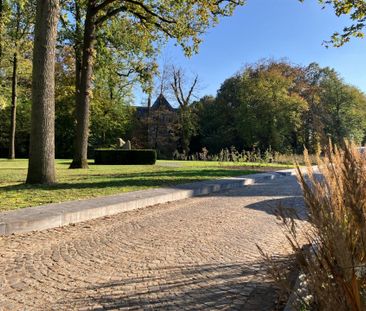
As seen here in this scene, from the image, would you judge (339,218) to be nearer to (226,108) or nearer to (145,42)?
(145,42)

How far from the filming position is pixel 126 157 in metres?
26.6

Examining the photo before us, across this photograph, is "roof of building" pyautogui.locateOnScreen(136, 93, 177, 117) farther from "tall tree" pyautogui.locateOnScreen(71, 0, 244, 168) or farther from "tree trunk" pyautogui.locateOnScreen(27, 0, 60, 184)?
"tree trunk" pyautogui.locateOnScreen(27, 0, 60, 184)

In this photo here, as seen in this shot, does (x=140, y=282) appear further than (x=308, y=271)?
Yes

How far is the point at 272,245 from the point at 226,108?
4788 centimetres

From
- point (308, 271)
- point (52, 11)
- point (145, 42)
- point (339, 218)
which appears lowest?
point (308, 271)

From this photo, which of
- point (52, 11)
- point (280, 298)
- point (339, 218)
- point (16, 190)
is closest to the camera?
point (339, 218)

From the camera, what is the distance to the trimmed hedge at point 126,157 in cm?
2638

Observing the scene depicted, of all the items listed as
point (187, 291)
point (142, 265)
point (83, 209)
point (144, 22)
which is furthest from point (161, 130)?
point (187, 291)

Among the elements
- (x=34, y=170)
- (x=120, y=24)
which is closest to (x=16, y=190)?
(x=34, y=170)

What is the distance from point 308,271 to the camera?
2525mm

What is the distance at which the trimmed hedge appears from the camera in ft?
86.5

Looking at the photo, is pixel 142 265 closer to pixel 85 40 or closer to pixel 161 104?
pixel 85 40

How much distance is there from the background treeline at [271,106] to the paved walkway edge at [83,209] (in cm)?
3183

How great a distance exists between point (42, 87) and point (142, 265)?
7.78 metres
